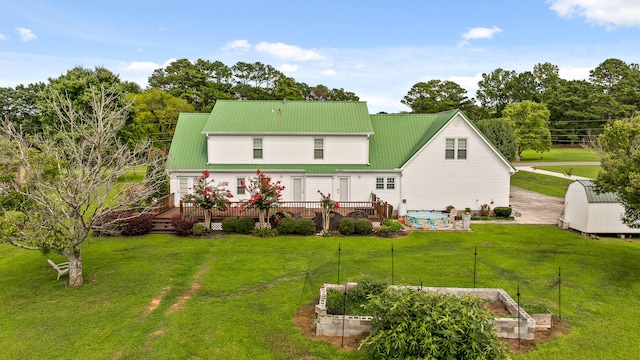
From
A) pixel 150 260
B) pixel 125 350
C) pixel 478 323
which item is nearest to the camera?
pixel 478 323

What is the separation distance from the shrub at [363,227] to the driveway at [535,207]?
10811 millimetres

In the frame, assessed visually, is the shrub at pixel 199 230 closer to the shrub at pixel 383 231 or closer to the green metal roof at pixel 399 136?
the shrub at pixel 383 231

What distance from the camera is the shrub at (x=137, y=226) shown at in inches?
837

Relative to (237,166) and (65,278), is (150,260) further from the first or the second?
(237,166)

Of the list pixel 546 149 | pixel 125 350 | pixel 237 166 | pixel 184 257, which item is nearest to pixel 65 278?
pixel 184 257

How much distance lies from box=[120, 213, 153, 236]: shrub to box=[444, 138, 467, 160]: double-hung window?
1960 centimetres

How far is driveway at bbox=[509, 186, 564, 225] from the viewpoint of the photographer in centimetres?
2579

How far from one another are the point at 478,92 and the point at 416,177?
75.7 metres

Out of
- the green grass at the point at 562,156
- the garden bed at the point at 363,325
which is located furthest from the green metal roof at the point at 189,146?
the green grass at the point at 562,156

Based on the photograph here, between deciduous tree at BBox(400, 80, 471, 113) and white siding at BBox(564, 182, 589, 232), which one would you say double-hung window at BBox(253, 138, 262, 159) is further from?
deciduous tree at BBox(400, 80, 471, 113)

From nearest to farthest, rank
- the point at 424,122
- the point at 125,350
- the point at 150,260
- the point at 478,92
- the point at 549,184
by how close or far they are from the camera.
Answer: the point at 125,350 < the point at 150,260 < the point at 424,122 < the point at 549,184 < the point at 478,92

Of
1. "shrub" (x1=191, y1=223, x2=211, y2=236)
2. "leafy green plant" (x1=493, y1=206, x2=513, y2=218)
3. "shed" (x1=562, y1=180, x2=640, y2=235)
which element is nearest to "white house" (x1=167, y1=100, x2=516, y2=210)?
"leafy green plant" (x1=493, y1=206, x2=513, y2=218)

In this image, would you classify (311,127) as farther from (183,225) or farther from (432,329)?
(432,329)

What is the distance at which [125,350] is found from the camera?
31.7 ft
